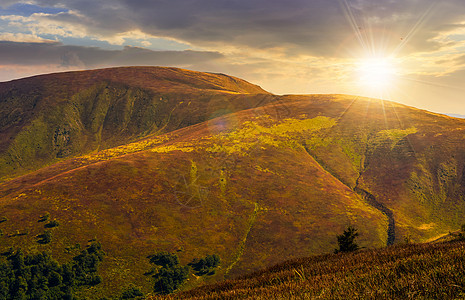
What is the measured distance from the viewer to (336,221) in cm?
9069

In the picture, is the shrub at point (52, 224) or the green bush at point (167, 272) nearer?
the green bush at point (167, 272)

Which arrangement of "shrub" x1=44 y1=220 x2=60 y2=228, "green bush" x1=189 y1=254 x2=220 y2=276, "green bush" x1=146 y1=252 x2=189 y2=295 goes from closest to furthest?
"green bush" x1=146 y1=252 x2=189 y2=295 → "green bush" x1=189 y1=254 x2=220 y2=276 → "shrub" x1=44 y1=220 x2=60 y2=228

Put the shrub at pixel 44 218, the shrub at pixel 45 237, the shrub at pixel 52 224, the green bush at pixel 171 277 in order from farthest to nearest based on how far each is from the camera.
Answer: the shrub at pixel 44 218
the shrub at pixel 52 224
the shrub at pixel 45 237
the green bush at pixel 171 277

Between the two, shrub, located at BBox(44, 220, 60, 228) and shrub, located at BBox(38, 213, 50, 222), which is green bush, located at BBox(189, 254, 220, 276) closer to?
shrub, located at BBox(44, 220, 60, 228)

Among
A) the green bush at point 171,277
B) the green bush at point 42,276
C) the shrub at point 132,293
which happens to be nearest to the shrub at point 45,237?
the green bush at point 42,276

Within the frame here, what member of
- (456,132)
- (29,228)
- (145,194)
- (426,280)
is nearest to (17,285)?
(29,228)

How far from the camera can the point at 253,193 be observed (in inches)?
4097

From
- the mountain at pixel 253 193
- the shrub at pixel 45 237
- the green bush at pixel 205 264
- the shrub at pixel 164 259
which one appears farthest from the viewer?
the mountain at pixel 253 193

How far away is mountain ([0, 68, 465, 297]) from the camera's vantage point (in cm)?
7900

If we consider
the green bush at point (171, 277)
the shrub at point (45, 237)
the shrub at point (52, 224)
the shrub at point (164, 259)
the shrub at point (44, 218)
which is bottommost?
the green bush at point (171, 277)

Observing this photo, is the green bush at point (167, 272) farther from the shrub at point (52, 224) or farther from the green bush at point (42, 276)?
the shrub at point (52, 224)

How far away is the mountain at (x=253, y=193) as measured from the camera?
7900 cm

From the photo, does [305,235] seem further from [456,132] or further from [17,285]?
[456,132]

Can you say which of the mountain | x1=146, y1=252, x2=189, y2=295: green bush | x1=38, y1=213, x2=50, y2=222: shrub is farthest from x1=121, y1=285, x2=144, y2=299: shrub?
x1=38, y1=213, x2=50, y2=222: shrub
